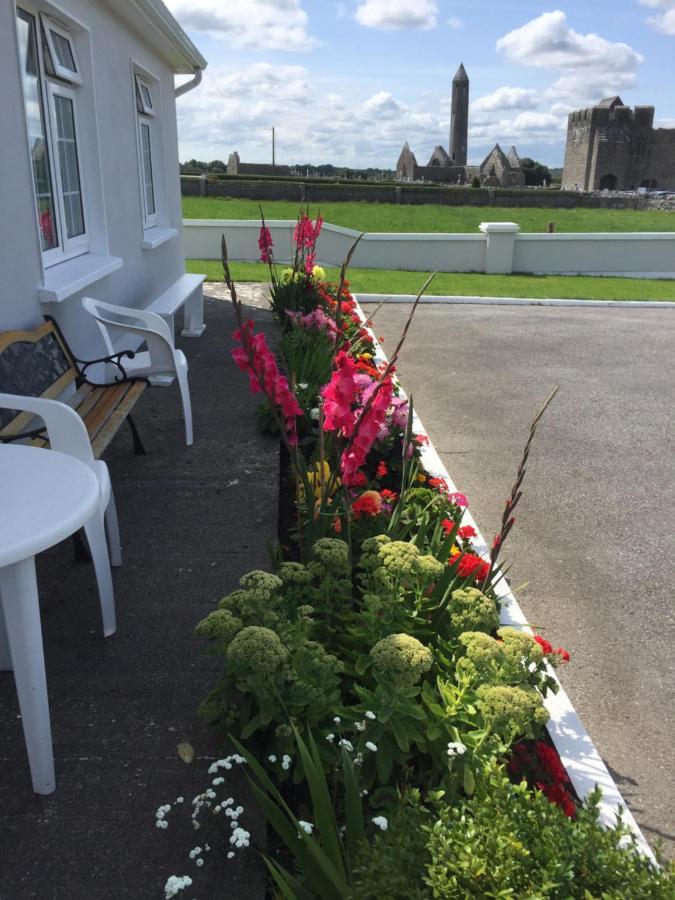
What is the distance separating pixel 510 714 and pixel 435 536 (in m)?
1.15

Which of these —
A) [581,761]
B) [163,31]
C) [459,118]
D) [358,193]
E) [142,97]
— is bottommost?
[581,761]

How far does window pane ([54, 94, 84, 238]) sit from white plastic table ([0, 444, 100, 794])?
3.71 meters

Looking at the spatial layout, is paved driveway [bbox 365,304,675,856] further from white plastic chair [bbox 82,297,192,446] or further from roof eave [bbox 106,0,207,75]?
roof eave [bbox 106,0,207,75]

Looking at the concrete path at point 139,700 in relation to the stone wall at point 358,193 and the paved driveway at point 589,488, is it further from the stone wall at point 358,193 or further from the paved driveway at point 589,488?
the stone wall at point 358,193

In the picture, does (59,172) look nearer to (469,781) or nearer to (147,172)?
(147,172)

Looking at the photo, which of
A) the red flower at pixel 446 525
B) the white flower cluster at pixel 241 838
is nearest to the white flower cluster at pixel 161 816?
the white flower cluster at pixel 241 838

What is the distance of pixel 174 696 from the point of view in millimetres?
2576

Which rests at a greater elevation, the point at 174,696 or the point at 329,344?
the point at 329,344

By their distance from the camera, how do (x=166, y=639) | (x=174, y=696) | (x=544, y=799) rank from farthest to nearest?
(x=166, y=639) < (x=174, y=696) < (x=544, y=799)

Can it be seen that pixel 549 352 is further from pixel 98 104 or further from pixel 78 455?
pixel 78 455

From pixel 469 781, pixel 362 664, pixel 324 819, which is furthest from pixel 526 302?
pixel 324 819

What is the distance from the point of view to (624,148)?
62.0 metres

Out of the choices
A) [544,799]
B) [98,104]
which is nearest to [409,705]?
[544,799]

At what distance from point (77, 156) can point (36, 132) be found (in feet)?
2.56
